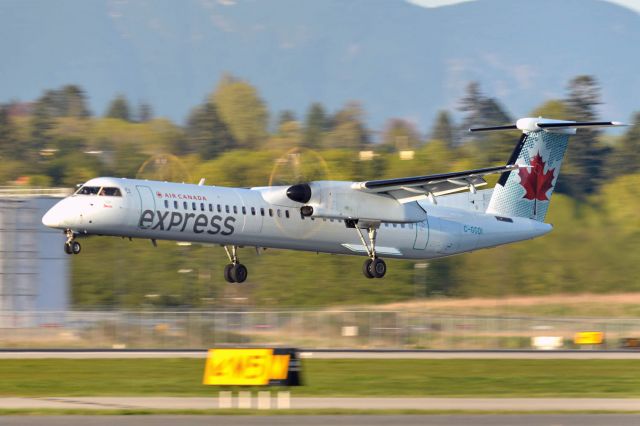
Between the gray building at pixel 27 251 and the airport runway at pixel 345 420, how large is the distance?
27315 mm

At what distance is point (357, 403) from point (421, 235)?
41.8 feet

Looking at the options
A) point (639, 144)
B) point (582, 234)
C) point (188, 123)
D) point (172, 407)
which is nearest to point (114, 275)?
point (582, 234)

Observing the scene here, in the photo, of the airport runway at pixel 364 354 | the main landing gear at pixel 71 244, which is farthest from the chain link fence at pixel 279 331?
the main landing gear at pixel 71 244

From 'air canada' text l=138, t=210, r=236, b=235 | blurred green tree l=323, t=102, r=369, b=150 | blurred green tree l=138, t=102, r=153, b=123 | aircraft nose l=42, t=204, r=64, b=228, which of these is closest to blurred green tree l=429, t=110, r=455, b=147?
blurred green tree l=323, t=102, r=369, b=150

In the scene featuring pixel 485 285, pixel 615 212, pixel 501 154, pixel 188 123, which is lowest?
pixel 485 285

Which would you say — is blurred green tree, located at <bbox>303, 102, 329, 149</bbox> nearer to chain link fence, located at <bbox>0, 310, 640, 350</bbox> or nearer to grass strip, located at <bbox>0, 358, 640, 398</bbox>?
chain link fence, located at <bbox>0, 310, 640, 350</bbox>

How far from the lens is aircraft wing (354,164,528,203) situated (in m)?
34.1

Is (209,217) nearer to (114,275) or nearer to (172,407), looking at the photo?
(172,407)

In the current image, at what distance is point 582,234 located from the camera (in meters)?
57.4

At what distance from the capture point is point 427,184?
35.2 meters

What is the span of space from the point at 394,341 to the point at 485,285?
14.6 m

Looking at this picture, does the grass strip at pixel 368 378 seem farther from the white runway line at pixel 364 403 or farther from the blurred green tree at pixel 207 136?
the blurred green tree at pixel 207 136

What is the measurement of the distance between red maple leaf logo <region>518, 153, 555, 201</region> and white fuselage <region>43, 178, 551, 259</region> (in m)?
0.99

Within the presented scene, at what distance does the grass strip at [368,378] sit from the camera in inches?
1136
